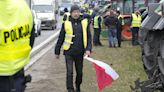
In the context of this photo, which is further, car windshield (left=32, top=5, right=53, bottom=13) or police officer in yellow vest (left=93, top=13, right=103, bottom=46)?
car windshield (left=32, top=5, right=53, bottom=13)

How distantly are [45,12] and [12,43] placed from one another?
3636 cm

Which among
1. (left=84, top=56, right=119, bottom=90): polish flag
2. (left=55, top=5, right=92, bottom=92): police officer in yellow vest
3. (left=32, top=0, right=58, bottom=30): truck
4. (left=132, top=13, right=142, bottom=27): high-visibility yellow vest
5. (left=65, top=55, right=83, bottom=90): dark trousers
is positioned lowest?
(left=32, top=0, right=58, bottom=30): truck

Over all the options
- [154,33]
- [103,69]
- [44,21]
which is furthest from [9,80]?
[44,21]

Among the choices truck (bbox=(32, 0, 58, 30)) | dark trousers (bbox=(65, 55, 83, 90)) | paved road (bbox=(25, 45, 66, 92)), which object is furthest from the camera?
truck (bbox=(32, 0, 58, 30))

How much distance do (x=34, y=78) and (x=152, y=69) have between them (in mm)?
4063

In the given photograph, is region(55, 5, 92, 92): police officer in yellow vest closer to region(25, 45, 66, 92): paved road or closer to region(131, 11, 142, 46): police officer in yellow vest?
region(25, 45, 66, 92): paved road

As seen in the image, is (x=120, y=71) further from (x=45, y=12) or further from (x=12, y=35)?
(x=45, y=12)

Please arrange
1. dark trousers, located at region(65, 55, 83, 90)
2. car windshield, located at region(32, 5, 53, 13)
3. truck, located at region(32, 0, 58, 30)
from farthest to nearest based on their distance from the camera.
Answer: car windshield, located at region(32, 5, 53, 13) → truck, located at region(32, 0, 58, 30) → dark trousers, located at region(65, 55, 83, 90)

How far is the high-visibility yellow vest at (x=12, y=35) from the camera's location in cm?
474

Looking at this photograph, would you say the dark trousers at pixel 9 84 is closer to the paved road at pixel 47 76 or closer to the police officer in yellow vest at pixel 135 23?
the paved road at pixel 47 76

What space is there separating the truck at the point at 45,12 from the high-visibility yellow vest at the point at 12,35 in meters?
34.4

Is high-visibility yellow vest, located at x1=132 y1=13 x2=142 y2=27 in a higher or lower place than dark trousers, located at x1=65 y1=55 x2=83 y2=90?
lower

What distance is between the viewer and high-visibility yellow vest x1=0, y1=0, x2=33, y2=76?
4.74 meters

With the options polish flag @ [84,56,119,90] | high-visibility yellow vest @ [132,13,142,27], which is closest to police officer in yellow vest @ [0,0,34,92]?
polish flag @ [84,56,119,90]
